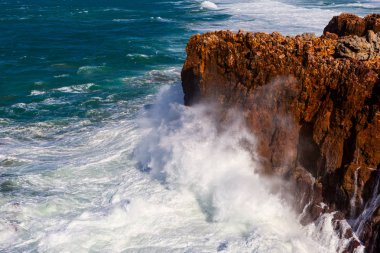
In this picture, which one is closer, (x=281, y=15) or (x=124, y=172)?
(x=124, y=172)

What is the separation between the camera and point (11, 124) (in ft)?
73.1

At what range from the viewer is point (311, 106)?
41.1ft

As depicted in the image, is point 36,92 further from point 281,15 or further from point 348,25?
point 281,15

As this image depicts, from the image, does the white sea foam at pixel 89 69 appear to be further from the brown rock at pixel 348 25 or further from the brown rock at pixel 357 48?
the brown rock at pixel 357 48

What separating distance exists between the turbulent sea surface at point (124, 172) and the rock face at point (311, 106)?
751 millimetres

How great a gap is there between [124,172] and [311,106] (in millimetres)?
7559

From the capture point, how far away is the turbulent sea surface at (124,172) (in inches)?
481

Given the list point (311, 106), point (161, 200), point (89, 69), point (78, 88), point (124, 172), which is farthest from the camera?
point (89, 69)

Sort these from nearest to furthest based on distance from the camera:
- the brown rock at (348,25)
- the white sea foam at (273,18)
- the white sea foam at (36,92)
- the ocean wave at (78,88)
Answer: the brown rock at (348,25)
the white sea foam at (36,92)
the ocean wave at (78,88)
the white sea foam at (273,18)

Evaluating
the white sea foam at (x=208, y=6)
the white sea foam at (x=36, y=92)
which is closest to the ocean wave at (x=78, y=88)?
the white sea foam at (x=36, y=92)

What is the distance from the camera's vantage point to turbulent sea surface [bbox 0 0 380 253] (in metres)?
12.2

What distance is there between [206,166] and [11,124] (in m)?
12.8

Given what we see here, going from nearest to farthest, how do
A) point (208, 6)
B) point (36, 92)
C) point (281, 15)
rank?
point (36, 92) → point (281, 15) → point (208, 6)

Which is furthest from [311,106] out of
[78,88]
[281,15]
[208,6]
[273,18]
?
[208,6]
